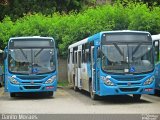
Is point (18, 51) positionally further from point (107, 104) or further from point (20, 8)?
point (20, 8)

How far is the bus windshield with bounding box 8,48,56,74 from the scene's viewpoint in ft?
70.1

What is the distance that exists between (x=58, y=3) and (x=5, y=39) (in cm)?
1330

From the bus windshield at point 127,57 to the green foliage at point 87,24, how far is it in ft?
48.1

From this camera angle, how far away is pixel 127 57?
18.3 m

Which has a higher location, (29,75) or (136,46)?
(136,46)

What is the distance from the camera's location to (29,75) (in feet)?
69.9

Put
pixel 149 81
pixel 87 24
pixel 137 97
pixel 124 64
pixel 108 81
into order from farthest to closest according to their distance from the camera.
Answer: pixel 87 24
pixel 137 97
pixel 149 81
pixel 124 64
pixel 108 81

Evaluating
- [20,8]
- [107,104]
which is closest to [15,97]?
[107,104]

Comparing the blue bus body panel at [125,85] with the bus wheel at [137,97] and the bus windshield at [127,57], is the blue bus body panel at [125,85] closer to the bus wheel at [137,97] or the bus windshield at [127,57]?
the bus windshield at [127,57]

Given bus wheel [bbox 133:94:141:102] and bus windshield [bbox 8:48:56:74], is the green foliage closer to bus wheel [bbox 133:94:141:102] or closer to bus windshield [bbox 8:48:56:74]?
bus windshield [bbox 8:48:56:74]

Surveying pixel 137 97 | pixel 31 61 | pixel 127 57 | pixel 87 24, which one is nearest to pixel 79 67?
pixel 31 61

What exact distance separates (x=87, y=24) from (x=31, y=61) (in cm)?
1375

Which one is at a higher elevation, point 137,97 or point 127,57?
point 127,57

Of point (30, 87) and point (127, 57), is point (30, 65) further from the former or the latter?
point (127, 57)
